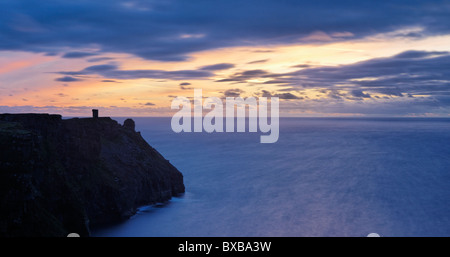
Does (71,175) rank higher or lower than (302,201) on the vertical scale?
higher

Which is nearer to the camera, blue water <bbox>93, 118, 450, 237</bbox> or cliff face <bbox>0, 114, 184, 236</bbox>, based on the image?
cliff face <bbox>0, 114, 184, 236</bbox>

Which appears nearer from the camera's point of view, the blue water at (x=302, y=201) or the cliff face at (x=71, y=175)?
the cliff face at (x=71, y=175)

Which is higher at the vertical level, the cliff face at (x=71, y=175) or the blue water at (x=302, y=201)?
the cliff face at (x=71, y=175)

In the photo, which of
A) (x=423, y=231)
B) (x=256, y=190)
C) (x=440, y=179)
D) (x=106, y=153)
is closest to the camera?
(x=423, y=231)

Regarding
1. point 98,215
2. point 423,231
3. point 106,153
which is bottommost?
point 423,231

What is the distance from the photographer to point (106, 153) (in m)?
83.4

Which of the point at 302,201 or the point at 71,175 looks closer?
the point at 71,175

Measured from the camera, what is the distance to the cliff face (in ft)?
145

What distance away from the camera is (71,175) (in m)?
68.0

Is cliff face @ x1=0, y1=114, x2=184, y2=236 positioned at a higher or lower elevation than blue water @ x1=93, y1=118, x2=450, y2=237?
higher

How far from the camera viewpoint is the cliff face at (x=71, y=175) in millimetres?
44312
